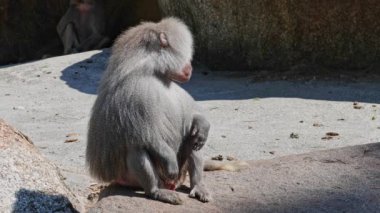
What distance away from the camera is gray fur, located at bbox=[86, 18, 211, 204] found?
4531mm

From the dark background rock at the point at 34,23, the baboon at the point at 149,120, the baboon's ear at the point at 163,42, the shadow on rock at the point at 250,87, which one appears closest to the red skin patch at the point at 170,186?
the baboon at the point at 149,120

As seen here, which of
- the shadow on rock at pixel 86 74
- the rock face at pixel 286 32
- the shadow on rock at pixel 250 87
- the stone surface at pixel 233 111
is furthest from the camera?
the shadow on rock at pixel 86 74

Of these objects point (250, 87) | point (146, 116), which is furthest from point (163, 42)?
point (250, 87)

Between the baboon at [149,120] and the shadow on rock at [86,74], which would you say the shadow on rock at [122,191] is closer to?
the baboon at [149,120]

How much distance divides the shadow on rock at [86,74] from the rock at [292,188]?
5.64 m

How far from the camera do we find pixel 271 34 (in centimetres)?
1055

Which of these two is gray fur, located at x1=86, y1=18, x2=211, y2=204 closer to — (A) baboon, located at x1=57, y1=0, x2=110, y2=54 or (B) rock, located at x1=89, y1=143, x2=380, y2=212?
(B) rock, located at x1=89, y1=143, x2=380, y2=212

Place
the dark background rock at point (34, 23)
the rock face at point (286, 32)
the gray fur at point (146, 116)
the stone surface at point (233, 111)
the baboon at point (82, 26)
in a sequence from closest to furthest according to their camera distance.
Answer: the gray fur at point (146, 116) → the stone surface at point (233, 111) → the rock face at point (286, 32) → the baboon at point (82, 26) → the dark background rock at point (34, 23)

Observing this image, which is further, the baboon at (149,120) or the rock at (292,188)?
the baboon at (149,120)

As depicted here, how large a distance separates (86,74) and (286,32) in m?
3.04

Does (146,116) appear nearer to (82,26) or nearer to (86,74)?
(86,74)

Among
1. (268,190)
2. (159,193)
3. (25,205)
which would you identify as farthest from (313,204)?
(25,205)

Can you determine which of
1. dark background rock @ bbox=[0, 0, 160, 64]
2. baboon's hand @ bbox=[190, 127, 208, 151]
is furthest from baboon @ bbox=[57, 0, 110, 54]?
baboon's hand @ bbox=[190, 127, 208, 151]

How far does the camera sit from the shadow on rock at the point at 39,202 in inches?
187
